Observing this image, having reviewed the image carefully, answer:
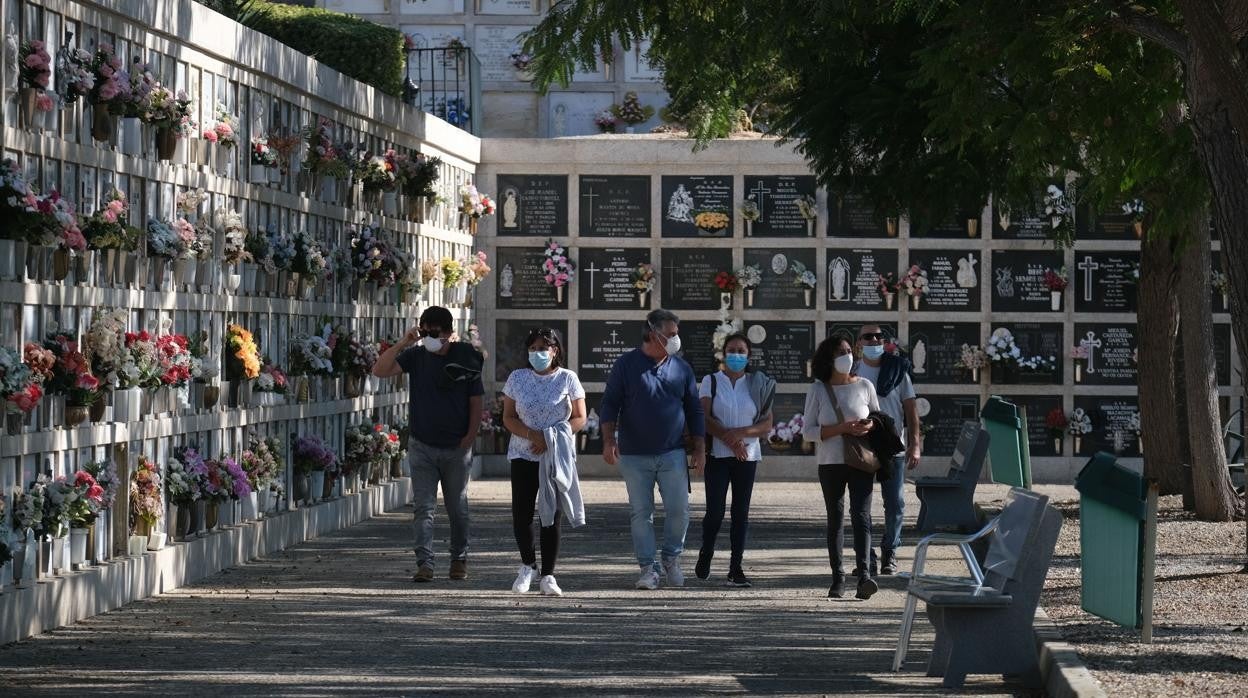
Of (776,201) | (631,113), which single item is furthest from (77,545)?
(631,113)

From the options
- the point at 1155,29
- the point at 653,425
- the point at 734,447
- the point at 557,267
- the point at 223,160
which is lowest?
the point at 734,447

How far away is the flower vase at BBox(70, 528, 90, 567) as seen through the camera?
31.8 feet

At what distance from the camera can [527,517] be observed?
10953mm

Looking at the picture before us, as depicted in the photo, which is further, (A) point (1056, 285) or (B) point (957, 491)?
(A) point (1056, 285)

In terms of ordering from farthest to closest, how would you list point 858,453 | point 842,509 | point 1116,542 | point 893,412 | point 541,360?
point 893,412
point 541,360
point 858,453
point 842,509
point 1116,542

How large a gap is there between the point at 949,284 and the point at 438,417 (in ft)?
33.7

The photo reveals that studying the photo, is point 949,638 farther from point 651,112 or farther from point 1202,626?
point 651,112

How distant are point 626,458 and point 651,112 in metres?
13.4

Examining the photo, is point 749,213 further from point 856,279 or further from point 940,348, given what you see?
point 940,348

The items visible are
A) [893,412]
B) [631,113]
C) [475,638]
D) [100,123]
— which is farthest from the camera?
[631,113]

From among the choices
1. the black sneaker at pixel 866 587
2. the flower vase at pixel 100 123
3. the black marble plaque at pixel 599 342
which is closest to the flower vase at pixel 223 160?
the flower vase at pixel 100 123

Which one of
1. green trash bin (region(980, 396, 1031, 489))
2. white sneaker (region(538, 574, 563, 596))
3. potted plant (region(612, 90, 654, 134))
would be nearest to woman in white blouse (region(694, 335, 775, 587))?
white sneaker (region(538, 574, 563, 596))

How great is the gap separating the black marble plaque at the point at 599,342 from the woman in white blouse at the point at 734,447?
9.01 m

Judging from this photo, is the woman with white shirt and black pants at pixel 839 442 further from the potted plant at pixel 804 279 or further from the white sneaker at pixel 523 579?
the potted plant at pixel 804 279
